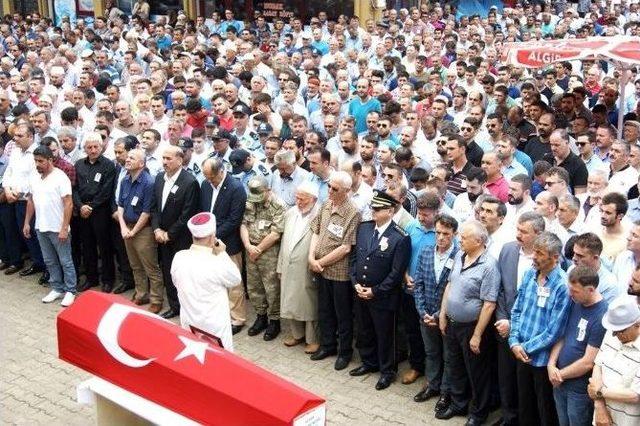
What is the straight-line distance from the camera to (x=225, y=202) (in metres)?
7.35

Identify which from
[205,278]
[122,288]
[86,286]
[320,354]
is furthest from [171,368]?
[86,286]

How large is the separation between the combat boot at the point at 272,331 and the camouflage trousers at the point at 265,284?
0.20ft

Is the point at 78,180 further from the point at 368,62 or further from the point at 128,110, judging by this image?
the point at 368,62

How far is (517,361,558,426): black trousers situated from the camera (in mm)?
5270

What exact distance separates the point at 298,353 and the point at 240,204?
1.45m

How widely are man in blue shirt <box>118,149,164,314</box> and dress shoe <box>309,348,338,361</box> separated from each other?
6.36 feet

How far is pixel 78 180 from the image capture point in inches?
328

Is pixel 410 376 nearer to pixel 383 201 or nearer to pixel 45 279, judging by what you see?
pixel 383 201

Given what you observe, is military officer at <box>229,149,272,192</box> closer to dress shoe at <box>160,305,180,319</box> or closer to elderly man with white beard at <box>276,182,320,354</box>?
elderly man with white beard at <box>276,182,320,354</box>

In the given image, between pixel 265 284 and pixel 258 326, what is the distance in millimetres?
487

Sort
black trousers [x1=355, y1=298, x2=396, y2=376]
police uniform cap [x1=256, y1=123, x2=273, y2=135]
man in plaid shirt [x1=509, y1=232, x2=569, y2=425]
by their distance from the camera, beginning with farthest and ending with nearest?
1. police uniform cap [x1=256, y1=123, x2=273, y2=135]
2. black trousers [x1=355, y1=298, x2=396, y2=376]
3. man in plaid shirt [x1=509, y1=232, x2=569, y2=425]

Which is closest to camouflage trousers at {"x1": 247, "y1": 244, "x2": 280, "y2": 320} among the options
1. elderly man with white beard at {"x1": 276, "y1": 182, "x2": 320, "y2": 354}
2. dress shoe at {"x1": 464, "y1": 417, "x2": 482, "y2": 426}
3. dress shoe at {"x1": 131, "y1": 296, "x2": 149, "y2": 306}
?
elderly man with white beard at {"x1": 276, "y1": 182, "x2": 320, "y2": 354}

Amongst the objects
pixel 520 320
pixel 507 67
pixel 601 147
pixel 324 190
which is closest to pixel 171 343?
pixel 520 320

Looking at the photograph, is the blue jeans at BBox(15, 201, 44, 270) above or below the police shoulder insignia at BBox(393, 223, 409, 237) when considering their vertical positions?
below
